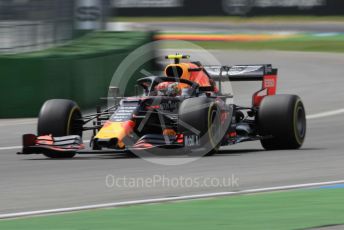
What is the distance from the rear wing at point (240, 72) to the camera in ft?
47.4

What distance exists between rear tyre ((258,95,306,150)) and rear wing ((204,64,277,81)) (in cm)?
107

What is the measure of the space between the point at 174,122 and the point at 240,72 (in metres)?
2.08

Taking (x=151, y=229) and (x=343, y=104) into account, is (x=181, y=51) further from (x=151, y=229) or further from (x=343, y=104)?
(x=151, y=229)

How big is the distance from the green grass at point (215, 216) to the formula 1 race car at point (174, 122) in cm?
292

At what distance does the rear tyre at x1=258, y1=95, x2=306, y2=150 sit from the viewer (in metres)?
13.3

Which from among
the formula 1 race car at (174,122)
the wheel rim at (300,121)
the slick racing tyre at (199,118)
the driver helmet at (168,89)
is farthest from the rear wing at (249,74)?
the slick racing tyre at (199,118)

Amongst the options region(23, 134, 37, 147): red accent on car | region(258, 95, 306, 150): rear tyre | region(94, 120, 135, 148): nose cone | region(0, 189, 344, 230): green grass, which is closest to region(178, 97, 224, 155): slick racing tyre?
region(94, 120, 135, 148): nose cone

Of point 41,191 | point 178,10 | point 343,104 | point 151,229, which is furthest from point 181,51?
point 151,229

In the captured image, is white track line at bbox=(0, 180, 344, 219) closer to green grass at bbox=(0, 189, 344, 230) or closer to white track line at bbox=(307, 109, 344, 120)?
green grass at bbox=(0, 189, 344, 230)

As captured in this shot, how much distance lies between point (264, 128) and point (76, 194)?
4.30 metres

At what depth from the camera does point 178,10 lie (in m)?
50.2

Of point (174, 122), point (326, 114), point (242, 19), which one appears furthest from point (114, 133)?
point (242, 19)

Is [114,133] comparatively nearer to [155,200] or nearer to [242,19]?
[155,200]

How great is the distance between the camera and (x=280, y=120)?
13305 millimetres
